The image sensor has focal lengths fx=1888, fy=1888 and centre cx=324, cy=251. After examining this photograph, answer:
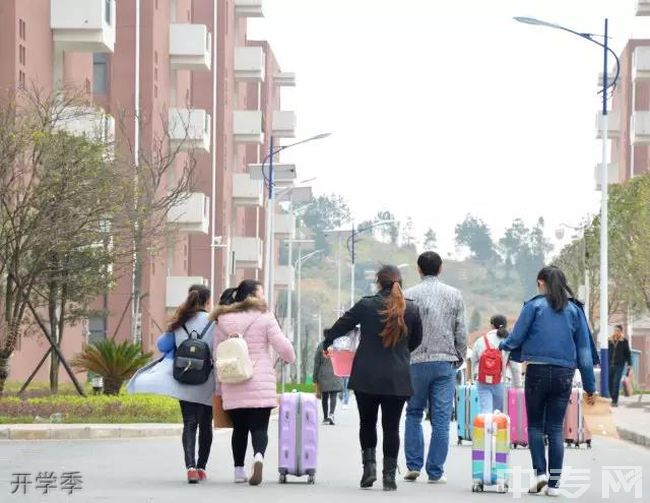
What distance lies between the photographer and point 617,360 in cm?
4294

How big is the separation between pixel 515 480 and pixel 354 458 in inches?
169

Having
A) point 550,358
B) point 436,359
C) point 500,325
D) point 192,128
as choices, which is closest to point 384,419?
point 436,359

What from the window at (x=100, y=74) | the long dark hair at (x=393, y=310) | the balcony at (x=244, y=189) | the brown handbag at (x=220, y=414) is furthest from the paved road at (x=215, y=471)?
the balcony at (x=244, y=189)

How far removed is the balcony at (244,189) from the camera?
8456 cm

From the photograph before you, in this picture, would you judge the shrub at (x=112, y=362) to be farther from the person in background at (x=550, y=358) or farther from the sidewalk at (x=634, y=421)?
the person in background at (x=550, y=358)

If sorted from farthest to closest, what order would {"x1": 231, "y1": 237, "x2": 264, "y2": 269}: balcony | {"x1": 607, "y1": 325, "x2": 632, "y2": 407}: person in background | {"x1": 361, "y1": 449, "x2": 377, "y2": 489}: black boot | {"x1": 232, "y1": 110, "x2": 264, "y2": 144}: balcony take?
{"x1": 231, "y1": 237, "x2": 264, "y2": 269}: balcony
{"x1": 232, "y1": 110, "x2": 264, "y2": 144}: balcony
{"x1": 607, "y1": 325, "x2": 632, "y2": 407}: person in background
{"x1": 361, "y1": 449, "x2": 377, "y2": 489}: black boot

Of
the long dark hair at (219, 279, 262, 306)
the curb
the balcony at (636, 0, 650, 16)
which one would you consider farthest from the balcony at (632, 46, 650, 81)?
the long dark hair at (219, 279, 262, 306)

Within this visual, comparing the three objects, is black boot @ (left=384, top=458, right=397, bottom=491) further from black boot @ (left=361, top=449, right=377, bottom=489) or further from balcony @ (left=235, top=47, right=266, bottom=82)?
balcony @ (left=235, top=47, right=266, bottom=82)

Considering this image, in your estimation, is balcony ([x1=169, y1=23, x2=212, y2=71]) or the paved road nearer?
the paved road

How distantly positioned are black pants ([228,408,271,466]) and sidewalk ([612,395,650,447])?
11123 millimetres

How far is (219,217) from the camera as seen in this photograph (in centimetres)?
8031

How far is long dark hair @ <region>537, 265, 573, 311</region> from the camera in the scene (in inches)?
605

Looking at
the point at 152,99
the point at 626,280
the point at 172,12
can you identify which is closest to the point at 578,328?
the point at 626,280

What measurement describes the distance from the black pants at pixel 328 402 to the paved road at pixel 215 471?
6810 millimetres
